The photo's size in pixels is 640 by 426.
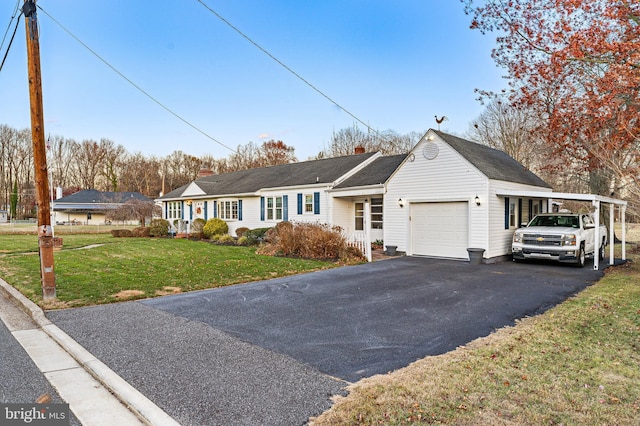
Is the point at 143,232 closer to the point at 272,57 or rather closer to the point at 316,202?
the point at 316,202

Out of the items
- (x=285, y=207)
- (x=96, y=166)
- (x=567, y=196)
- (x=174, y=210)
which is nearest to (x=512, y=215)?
(x=567, y=196)

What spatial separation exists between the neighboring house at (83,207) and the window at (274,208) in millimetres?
30897

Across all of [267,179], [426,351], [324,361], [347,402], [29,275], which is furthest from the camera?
[267,179]

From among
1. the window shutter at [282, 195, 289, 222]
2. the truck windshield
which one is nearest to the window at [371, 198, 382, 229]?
the window shutter at [282, 195, 289, 222]

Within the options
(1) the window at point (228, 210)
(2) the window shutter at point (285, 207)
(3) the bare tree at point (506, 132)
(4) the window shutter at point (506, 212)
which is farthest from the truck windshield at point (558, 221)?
(3) the bare tree at point (506, 132)

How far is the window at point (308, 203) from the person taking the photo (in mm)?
19750

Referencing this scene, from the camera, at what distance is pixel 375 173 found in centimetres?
1866

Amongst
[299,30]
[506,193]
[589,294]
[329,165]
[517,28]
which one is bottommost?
[589,294]

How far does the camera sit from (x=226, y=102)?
1966 cm

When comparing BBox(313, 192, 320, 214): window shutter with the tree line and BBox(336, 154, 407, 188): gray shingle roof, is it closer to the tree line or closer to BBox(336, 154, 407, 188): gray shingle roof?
BBox(336, 154, 407, 188): gray shingle roof

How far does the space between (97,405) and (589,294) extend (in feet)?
29.2

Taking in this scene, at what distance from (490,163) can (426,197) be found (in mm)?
2787

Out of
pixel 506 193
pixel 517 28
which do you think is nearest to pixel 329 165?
pixel 506 193

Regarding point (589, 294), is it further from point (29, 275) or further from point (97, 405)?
point (29, 275)
